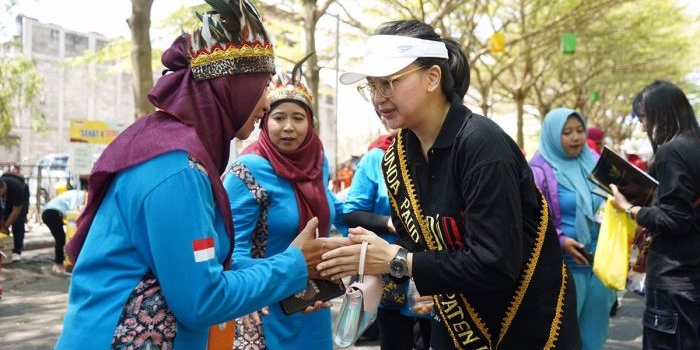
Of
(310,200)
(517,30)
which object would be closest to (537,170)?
(310,200)

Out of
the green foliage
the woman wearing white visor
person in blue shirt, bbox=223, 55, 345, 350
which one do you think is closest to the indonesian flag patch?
the woman wearing white visor

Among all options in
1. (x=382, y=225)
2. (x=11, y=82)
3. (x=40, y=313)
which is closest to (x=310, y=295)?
(x=382, y=225)

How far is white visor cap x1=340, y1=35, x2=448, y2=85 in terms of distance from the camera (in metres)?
2.11

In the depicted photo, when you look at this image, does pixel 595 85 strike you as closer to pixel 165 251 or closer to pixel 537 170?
pixel 537 170

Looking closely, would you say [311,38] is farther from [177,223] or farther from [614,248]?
[177,223]

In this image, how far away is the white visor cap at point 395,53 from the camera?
2113 mm

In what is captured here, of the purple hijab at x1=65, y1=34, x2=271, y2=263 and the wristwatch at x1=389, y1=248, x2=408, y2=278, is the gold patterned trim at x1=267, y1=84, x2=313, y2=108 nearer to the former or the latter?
the purple hijab at x1=65, y1=34, x2=271, y2=263

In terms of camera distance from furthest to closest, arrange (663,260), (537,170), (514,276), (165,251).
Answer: (537,170) → (663,260) → (514,276) → (165,251)

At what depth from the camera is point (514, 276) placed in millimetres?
1922

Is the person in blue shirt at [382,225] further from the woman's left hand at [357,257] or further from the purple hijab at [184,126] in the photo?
the purple hijab at [184,126]

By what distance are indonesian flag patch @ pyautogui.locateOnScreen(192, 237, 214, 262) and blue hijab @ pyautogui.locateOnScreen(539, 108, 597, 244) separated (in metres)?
3.09

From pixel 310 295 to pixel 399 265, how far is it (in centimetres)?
49

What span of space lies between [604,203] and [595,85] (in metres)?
27.7

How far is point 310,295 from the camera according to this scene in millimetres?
2395
